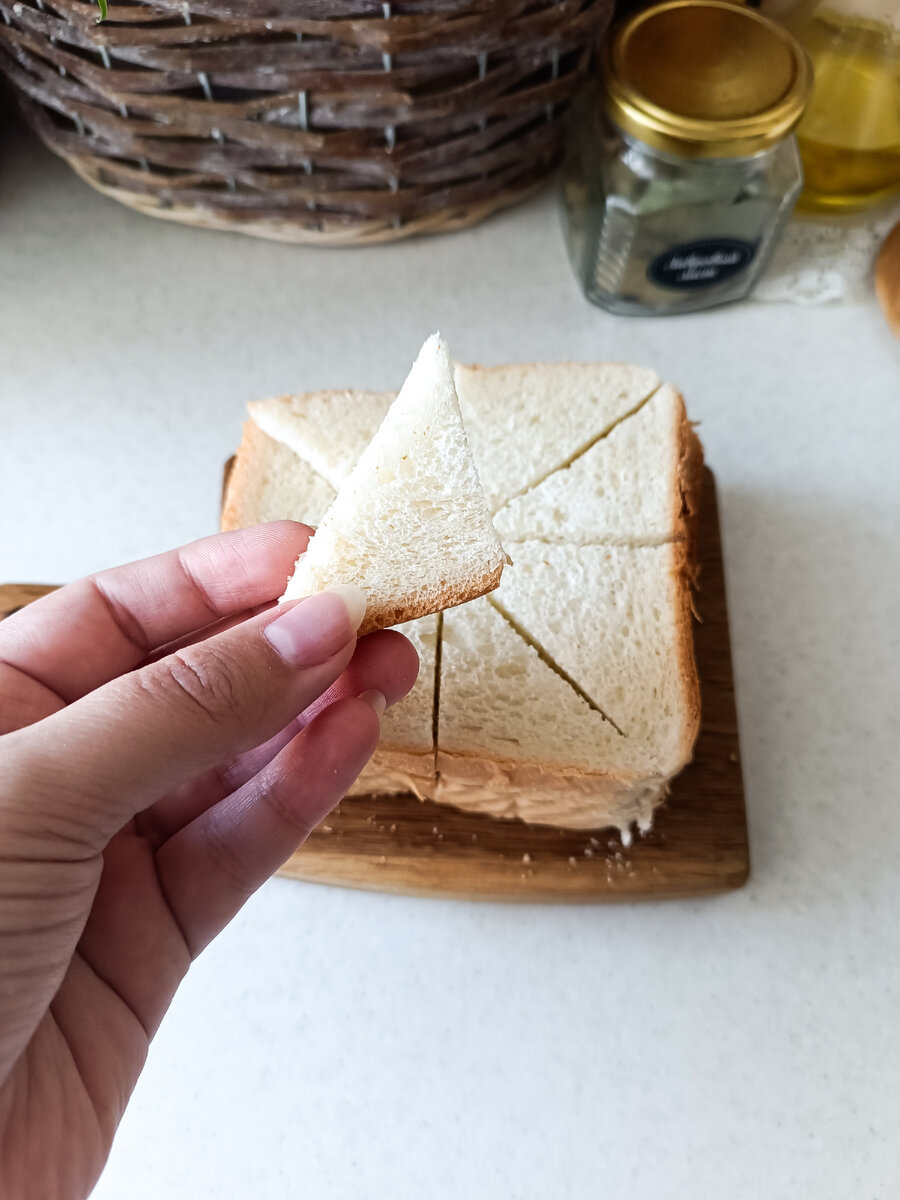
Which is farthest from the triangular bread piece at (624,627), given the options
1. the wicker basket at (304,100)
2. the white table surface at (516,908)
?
the wicker basket at (304,100)

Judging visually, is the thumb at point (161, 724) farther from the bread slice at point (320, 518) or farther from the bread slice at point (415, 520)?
the bread slice at point (320, 518)

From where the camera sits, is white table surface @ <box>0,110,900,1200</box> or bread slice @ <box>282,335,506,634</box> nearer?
bread slice @ <box>282,335,506,634</box>

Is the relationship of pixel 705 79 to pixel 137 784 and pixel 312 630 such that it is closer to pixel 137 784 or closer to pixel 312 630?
pixel 312 630

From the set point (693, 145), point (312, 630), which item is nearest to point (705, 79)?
point (693, 145)

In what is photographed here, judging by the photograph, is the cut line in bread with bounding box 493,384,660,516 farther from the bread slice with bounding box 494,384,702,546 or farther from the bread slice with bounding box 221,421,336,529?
the bread slice with bounding box 221,421,336,529

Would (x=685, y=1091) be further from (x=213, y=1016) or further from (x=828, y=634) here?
(x=828, y=634)

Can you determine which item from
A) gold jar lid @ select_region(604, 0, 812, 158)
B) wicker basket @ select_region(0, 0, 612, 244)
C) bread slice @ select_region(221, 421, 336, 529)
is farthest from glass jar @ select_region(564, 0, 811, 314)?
bread slice @ select_region(221, 421, 336, 529)
